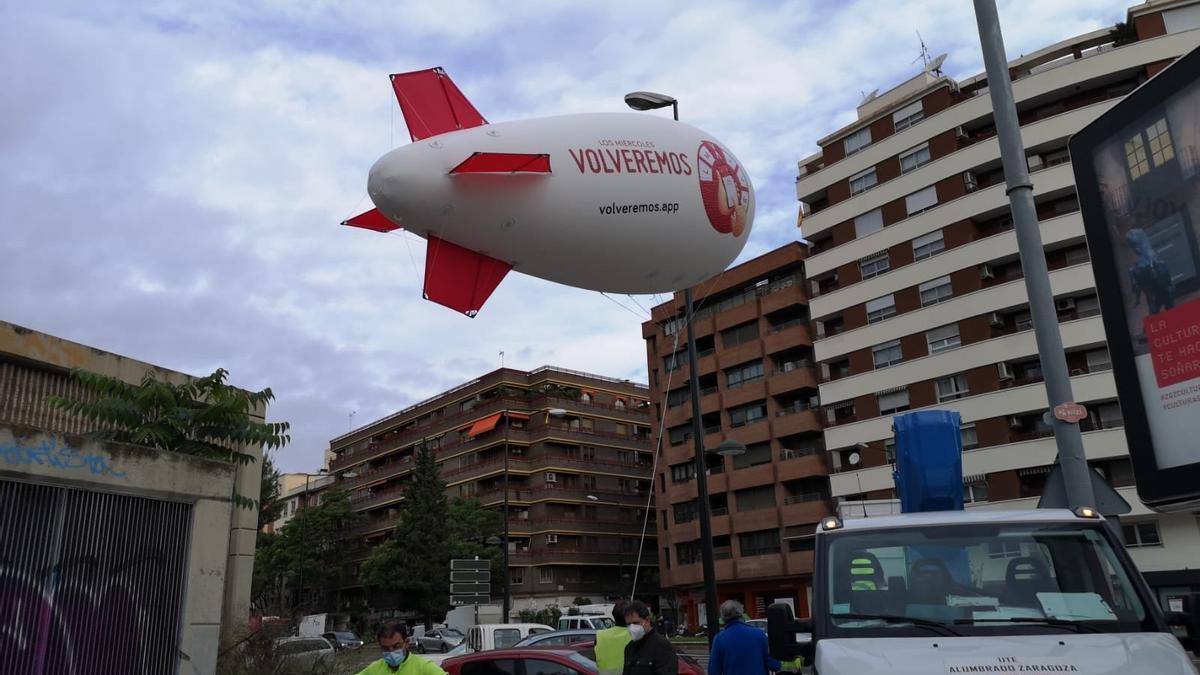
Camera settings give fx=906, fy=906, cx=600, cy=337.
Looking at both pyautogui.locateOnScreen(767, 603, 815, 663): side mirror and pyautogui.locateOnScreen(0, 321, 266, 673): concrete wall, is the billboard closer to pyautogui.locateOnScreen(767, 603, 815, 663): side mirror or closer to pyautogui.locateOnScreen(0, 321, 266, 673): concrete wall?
pyautogui.locateOnScreen(767, 603, 815, 663): side mirror

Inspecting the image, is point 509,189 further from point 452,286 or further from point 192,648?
point 192,648

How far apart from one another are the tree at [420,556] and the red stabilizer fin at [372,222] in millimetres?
50759

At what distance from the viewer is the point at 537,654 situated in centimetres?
975

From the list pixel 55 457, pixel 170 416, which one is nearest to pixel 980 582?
pixel 55 457

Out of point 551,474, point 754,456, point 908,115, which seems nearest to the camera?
point 908,115

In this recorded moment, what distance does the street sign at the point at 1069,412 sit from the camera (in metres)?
7.66

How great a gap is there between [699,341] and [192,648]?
52.1 meters

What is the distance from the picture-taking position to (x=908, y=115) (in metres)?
47.1

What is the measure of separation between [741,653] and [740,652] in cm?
1

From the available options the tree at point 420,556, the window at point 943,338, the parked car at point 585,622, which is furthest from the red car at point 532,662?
the tree at point 420,556

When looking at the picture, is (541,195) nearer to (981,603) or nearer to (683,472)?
(981,603)

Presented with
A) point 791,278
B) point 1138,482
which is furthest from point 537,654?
point 791,278

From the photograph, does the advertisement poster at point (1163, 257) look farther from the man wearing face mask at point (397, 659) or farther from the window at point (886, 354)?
the window at point (886, 354)

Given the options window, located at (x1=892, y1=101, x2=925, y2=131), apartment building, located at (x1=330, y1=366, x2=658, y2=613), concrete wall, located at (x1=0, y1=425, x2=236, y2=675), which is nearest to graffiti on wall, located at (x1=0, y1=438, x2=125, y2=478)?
concrete wall, located at (x1=0, y1=425, x2=236, y2=675)
